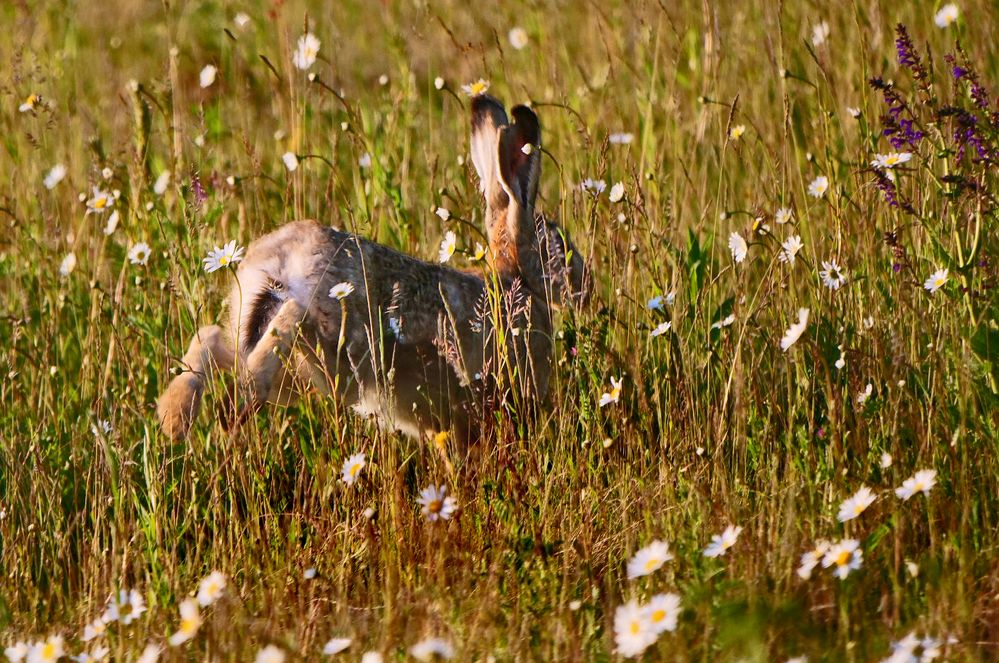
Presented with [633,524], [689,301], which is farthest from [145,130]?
[633,524]

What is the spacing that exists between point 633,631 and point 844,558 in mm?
522

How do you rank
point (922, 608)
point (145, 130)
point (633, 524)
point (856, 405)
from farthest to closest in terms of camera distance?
point (145, 130) < point (856, 405) < point (633, 524) < point (922, 608)

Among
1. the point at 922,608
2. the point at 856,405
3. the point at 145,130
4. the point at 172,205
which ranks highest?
the point at 172,205

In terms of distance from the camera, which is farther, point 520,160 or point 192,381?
point 520,160

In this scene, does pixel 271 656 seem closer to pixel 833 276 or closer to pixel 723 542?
pixel 723 542

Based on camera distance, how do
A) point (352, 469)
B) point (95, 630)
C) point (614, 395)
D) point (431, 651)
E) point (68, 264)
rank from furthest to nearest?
point (68, 264)
point (614, 395)
point (352, 469)
point (95, 630)
point (431, 651)

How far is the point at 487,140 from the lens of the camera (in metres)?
5.09

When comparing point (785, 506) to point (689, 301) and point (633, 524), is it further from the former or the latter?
point (689, 301)

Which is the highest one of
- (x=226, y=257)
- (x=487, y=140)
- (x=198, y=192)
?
(x=487, y=140)

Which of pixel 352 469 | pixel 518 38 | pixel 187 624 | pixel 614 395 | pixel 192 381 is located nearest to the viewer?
pixel 187 624

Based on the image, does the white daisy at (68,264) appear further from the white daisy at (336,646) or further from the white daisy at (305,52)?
the white daisy at (336,646)

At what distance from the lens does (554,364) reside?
14.0ft

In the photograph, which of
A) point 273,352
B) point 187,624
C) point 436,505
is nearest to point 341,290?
point 273,352

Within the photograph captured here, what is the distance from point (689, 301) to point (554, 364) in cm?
47
